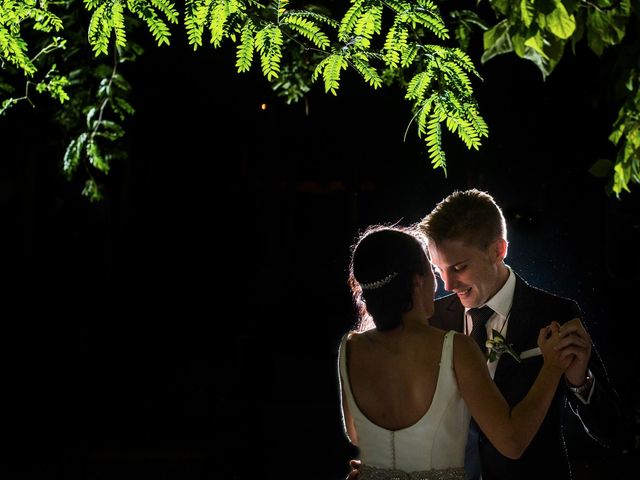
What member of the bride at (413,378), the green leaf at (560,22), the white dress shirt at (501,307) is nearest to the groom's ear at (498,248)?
the white dress shirt at (501,307)

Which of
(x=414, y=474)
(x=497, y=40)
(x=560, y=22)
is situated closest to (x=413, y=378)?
(x=414, y=474)

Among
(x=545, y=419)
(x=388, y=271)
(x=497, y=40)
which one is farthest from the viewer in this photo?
(x=545, y=419)

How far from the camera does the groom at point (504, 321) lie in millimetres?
3682

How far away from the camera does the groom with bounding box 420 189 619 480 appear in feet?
12.1

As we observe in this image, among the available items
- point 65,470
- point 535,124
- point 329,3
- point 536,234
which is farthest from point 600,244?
point 65,470

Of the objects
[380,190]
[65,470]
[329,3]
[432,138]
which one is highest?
[329,3]

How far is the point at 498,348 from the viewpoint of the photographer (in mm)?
3746

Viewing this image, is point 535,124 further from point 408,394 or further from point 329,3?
point 408,394

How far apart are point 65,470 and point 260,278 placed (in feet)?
13.7

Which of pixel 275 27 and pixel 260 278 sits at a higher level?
pixel 275 27

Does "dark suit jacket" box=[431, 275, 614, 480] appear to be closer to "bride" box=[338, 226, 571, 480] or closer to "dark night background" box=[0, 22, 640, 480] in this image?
"bride" box=[338, 226, 571, 480]

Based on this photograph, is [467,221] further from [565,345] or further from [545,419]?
[545,419]

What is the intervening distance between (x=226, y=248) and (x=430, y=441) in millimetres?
10755

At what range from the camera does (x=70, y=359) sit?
13352 mm
